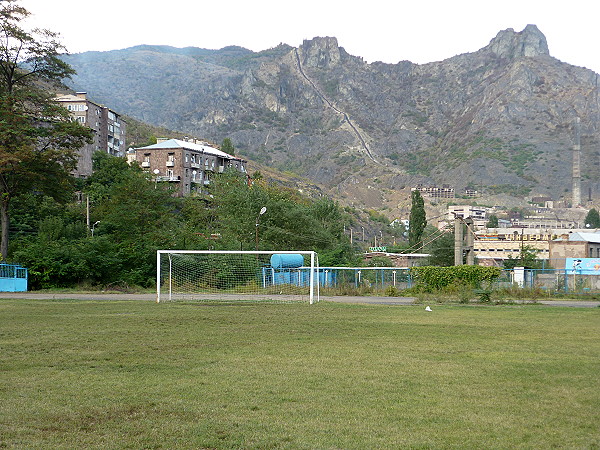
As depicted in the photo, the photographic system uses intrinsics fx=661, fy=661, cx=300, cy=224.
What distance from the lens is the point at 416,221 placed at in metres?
92.6

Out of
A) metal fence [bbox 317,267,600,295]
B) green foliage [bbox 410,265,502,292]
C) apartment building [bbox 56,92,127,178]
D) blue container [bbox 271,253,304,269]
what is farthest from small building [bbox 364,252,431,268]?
apartment building [bbox 56,92,127,178]

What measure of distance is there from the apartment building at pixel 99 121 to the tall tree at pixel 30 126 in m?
53.1

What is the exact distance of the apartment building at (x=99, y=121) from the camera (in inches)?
4373

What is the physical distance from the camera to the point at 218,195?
2908 inches

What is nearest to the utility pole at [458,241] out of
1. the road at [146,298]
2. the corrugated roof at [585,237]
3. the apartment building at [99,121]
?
the road at [146,298]

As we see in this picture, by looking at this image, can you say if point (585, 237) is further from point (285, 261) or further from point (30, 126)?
point (30, 126)

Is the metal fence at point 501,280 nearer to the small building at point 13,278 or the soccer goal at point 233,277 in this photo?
the soccer goal at point 233,277

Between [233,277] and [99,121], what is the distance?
85.0 m

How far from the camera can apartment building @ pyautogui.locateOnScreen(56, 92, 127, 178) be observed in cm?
11106

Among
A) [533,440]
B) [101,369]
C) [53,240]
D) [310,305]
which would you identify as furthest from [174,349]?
[53,240]

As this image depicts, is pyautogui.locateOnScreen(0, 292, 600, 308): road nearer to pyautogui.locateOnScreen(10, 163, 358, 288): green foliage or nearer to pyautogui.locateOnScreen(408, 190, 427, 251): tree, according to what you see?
pyautogui.locateOnScreen(10, 163, 358, 288): green foliage

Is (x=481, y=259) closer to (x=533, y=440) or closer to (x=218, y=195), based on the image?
(x=218, y=195)

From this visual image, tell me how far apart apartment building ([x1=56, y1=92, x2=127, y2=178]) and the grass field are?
297 feet

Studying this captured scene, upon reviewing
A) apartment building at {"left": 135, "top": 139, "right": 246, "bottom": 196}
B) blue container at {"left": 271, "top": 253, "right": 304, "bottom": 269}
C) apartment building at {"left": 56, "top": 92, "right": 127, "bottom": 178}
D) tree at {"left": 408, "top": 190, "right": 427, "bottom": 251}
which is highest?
apartment building at {"left": 56, "top": 92, "right": 127, "bottom": 178}
